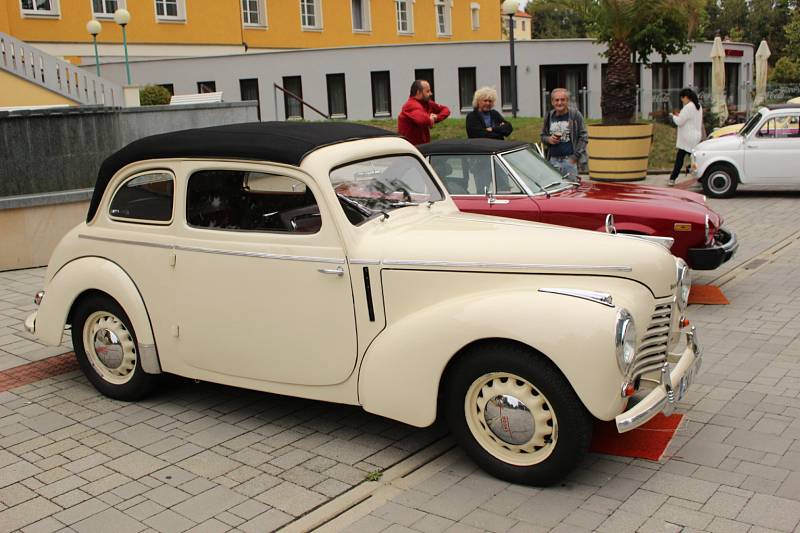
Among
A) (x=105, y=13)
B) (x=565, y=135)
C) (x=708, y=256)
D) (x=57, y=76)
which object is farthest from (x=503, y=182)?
(x=105, y=13)

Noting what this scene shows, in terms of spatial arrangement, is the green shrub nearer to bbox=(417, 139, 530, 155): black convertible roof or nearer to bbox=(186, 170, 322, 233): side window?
bbox=(417, 139, 530, 155): black convertible roof

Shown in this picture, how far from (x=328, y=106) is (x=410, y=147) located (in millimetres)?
28498

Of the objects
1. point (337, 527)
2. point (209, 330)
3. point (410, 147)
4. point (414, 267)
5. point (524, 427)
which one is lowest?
point (337, 527)

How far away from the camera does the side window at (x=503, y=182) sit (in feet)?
27.9

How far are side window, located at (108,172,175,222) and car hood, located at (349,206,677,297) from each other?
1507 mm

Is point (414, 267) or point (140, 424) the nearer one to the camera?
Result: point (414, 267)

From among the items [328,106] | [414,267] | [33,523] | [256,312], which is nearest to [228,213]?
[256,312]

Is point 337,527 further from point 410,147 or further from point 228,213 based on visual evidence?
point 410,147

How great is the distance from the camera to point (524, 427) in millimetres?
4527

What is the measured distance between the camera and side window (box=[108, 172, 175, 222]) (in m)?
5.80

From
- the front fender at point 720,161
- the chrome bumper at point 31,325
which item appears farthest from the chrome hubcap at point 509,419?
the front fender at point 720,161

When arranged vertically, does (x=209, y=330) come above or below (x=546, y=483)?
above

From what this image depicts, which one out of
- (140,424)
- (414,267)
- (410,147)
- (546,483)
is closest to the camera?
(546,483)

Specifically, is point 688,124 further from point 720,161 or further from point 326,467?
point 326,467
